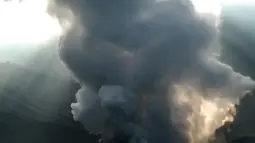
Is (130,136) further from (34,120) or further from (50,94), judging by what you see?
(50,94)

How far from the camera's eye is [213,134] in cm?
10112

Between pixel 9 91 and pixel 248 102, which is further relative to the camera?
pixel 9 91

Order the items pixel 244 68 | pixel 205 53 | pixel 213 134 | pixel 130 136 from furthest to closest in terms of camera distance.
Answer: pixel 244 68 < pixel 213 134 < pixel 130 136 < pixel 205 53

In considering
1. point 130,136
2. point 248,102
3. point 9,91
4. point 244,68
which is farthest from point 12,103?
point 244,68

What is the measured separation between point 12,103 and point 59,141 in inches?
1405

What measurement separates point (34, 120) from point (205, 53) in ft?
223

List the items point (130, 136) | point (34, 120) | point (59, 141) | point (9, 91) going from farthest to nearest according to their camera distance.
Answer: point (9, 91)
point (34, 120)
point (59, 141)
point (130, 136)

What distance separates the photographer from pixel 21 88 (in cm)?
15012

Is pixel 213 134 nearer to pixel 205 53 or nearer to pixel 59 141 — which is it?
pixel 205 53

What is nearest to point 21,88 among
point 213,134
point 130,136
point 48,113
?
point 48,113

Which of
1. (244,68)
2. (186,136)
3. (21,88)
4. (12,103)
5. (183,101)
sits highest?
(244,68)

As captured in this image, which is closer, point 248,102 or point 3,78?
point 248,102

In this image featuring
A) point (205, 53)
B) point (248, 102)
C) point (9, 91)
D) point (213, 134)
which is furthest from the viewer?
point (9, 91)

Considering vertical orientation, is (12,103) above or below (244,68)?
below
